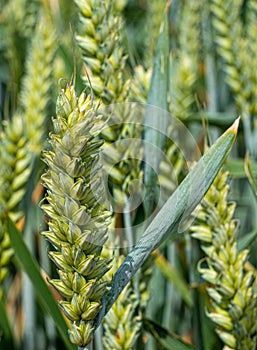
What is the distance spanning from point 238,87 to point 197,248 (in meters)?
0.32

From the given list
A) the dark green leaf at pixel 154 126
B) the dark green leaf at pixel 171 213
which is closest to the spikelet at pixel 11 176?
the dark green leaf at pixel 154 126

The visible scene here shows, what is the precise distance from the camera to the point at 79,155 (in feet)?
1.49

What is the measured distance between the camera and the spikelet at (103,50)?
26.2 inches

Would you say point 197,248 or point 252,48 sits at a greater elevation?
point 252,48

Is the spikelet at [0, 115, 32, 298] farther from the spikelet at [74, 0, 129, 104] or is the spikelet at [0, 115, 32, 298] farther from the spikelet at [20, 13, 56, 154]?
the spikelet at [74, 0, 129, 104]

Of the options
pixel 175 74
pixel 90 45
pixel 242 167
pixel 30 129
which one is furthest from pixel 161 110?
pixel 175 74

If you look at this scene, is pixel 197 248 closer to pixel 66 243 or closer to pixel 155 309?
pixel 155 309

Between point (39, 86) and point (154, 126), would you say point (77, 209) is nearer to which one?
point (154, 126)

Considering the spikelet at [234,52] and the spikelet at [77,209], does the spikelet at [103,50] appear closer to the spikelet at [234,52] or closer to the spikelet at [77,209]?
the spikelet at [77,209]

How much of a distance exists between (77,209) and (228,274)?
234 mm

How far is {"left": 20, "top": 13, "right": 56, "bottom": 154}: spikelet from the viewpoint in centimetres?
101

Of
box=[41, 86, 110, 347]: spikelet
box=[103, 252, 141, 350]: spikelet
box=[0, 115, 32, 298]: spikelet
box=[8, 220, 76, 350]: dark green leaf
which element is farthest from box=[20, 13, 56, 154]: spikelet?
box=[41, 86, 110, 347]: spikelet

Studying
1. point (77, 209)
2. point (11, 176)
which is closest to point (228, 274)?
point (77, 209)

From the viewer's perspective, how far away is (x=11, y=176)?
0.84m
